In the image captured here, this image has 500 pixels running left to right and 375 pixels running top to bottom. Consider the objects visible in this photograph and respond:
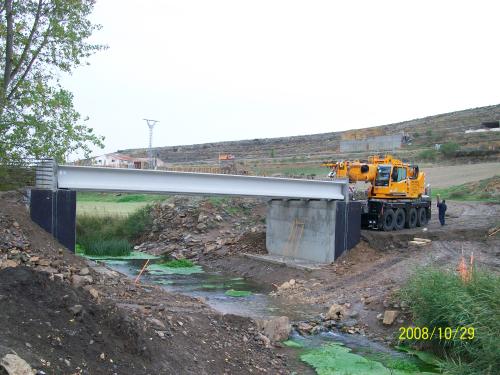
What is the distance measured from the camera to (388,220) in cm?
2570

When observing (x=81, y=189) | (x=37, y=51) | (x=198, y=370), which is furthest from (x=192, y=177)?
(x=198, y=370)

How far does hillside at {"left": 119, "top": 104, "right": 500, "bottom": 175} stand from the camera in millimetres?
68562

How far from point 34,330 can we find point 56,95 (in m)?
12.5

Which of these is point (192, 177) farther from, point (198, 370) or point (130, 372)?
point (130, 372)

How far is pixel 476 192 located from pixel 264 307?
23177mm

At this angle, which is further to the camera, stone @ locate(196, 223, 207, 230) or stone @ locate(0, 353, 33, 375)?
stone @ locate(196, 223, 207, 230)

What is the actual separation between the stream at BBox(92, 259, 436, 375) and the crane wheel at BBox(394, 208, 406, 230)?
291 inches

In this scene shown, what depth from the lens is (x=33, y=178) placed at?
650 inches

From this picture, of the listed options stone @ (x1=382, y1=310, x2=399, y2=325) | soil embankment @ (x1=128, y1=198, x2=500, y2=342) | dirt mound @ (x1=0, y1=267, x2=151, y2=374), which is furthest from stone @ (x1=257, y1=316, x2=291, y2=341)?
dirt mound @ (x1=0, y1=267, x2=151, y2=374)

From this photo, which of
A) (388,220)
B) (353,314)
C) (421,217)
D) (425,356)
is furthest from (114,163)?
(425,356)

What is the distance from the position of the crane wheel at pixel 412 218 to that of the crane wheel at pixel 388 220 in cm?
119

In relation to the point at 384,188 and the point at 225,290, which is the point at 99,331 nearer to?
the point at 225,290

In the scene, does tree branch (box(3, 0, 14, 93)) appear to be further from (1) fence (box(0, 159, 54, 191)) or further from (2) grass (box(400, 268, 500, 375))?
(2) grass (box(400, 268, 500, 375))

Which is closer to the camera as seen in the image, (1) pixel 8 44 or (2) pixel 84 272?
(2) pixel 84 272
